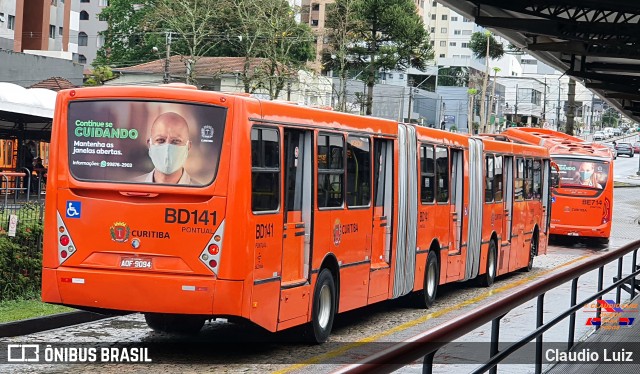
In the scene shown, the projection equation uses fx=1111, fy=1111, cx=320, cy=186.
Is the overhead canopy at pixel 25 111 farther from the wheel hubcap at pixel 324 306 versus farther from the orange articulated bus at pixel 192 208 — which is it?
the orange articulated bus at pixel 192 208

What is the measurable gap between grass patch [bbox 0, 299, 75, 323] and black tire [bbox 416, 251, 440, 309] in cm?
603

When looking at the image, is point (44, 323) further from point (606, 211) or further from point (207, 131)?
point (606, 211)

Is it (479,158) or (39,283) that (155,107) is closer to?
(39,283)

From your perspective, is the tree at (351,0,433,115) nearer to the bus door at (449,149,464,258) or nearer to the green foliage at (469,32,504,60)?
the green foliage at (469,32,504,60)

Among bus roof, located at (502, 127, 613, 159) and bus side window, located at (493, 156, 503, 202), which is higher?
bus roof, located at (502, 127, 613, 159)

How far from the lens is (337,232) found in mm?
13703

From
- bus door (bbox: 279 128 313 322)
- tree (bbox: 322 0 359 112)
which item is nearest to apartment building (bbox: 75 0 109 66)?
tree (bbox: 322 0 359 112)

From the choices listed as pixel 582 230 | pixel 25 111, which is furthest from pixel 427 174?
pixel 582 230

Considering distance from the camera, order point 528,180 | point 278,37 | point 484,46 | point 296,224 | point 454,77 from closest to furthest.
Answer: point 296,224
point 528,180
point 278,37
point 484,46
point 454,77

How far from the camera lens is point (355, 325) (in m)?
15.6

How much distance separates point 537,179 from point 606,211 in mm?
9646

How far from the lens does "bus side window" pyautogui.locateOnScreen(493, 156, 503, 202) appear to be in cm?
2291

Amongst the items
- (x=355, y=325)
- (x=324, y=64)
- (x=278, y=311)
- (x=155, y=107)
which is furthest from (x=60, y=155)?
(x=324, y=64)

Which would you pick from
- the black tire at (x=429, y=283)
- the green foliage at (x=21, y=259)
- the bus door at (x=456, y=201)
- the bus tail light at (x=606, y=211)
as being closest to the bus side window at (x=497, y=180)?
the bus door at (x=456, y=201)
